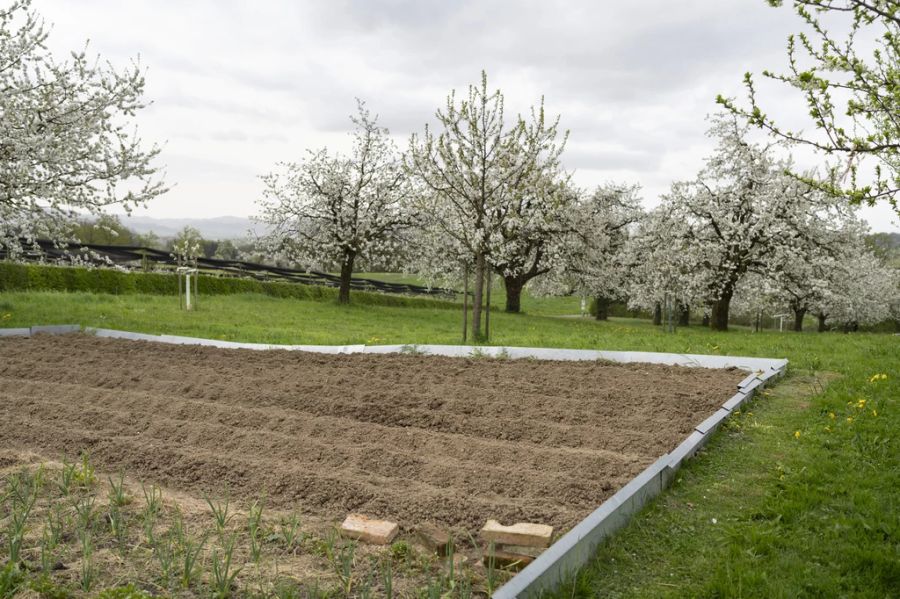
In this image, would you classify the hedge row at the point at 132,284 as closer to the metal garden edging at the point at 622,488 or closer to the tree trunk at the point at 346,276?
the tree trunk at the point at 346,276

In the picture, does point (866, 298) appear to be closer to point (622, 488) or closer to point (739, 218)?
point (739, 218)

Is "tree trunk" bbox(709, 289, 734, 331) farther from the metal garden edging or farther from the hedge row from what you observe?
the hedge row

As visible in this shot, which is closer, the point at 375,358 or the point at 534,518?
the point at 534,518

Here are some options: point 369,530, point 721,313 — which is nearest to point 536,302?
point 721,313

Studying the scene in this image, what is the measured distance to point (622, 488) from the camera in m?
3.99

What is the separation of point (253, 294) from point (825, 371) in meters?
19.5

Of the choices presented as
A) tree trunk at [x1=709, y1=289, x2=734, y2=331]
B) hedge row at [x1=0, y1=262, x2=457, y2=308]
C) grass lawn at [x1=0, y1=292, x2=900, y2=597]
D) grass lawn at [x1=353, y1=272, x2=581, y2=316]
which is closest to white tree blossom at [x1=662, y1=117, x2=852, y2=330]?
tree trunk at [x1=709, y1=289, x2=734, y2=331]

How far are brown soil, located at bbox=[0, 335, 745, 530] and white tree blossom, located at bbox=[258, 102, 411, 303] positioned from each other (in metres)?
15.2

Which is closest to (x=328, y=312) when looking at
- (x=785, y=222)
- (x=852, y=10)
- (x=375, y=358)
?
(x=375, y=358)

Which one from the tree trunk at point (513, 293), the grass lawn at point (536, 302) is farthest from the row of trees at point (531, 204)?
the grass lawn at point (536, 302)

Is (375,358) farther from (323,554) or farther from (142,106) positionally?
(142,106)

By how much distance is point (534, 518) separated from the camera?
146 inches

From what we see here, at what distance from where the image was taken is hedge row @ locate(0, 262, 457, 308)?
1800 cm

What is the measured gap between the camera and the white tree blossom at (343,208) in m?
23.9
